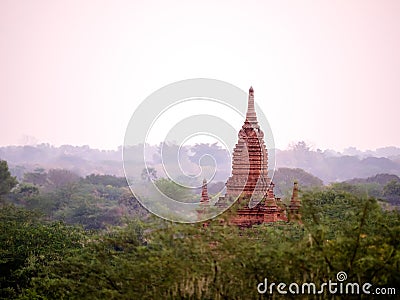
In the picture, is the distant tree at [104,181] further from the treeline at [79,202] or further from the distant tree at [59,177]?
the distant tree at [59,177]

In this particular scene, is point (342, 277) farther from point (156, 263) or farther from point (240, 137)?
point (240, 137)

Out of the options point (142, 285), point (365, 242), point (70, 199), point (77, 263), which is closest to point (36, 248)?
point (77, 263)

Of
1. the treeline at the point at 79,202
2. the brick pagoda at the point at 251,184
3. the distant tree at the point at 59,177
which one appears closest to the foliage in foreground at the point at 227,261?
the brick pagoda at the point at 251,184

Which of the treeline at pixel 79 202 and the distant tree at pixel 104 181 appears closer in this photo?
the treeline at pixel 79 202

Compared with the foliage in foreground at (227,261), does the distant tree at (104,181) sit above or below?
above

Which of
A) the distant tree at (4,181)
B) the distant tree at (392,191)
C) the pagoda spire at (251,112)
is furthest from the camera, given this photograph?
the distant tree at (4,181)

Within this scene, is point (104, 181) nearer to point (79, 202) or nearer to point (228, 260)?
point (79, 202)

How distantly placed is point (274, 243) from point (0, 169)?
53.3 meters

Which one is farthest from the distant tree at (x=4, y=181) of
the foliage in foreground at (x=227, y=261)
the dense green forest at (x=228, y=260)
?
the foliage in foreground at (x=227, y=261)

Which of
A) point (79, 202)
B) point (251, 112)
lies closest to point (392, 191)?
point (79, 202)
